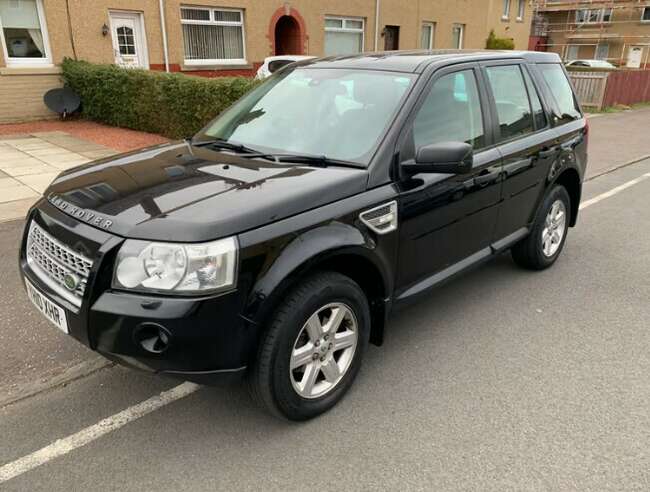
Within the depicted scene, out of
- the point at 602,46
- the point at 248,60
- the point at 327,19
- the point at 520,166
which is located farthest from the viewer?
the point at 602,46

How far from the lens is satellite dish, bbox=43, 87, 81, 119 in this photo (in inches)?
496

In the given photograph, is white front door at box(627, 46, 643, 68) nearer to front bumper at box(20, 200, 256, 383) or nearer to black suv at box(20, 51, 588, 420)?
black suv at box(20, 51, 588, 420)

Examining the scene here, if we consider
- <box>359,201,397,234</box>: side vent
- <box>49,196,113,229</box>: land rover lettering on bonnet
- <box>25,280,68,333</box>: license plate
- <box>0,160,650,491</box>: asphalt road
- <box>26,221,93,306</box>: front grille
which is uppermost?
<box>49,196,113,229</box>: land rover lettering on bonnet

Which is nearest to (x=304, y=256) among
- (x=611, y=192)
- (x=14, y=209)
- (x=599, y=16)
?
(x=14, y=209)

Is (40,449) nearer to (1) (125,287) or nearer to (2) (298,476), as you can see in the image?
(1) (125,287)

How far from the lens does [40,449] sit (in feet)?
8.87

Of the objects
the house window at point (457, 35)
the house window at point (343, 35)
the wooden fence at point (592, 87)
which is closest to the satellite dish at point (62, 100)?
the house window at point (343, 35)

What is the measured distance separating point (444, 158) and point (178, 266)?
152 cm

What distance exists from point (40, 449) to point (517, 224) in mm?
3553

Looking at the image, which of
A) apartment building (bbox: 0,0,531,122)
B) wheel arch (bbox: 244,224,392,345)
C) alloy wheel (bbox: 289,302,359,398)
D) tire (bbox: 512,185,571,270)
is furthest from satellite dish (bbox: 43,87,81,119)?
alloy wheel (bbox: 289,302,359,398)

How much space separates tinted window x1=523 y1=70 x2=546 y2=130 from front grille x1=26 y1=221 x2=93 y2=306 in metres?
3.51

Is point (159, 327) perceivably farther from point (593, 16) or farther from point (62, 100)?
point (593, 16)

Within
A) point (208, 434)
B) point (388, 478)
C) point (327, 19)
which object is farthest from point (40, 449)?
point (327, 19)

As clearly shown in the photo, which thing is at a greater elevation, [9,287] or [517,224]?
[517,224]
